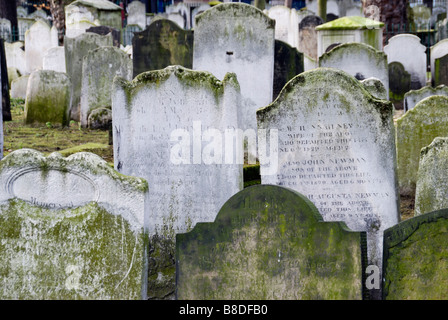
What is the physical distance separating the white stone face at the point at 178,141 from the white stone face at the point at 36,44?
1727 centimetres

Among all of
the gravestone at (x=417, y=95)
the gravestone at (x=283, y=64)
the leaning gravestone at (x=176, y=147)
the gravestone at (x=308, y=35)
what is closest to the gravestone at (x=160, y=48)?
the gravestone at (x=283, y=64)

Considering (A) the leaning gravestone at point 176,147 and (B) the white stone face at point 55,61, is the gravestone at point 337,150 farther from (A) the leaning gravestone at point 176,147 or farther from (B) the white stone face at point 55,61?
(B) the white stone face at point 55,61

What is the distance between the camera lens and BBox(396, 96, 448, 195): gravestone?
29.5ft

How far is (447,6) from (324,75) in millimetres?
32039

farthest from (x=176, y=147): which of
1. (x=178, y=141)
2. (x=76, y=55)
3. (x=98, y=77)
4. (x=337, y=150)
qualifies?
(x=76, y=55)

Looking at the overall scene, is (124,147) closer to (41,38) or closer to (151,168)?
(151,168)

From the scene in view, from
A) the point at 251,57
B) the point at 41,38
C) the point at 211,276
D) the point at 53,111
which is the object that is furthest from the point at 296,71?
the point at 41,38

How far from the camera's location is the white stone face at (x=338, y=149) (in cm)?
605

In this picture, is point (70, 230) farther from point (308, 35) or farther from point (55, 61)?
point (308, 35)

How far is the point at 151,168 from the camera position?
672 cm

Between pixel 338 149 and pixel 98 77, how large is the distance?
7182mm

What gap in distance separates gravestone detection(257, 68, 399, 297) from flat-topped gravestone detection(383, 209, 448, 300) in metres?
1.25

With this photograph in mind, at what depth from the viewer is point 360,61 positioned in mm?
12188

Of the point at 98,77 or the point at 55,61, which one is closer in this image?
the point at 98,77
